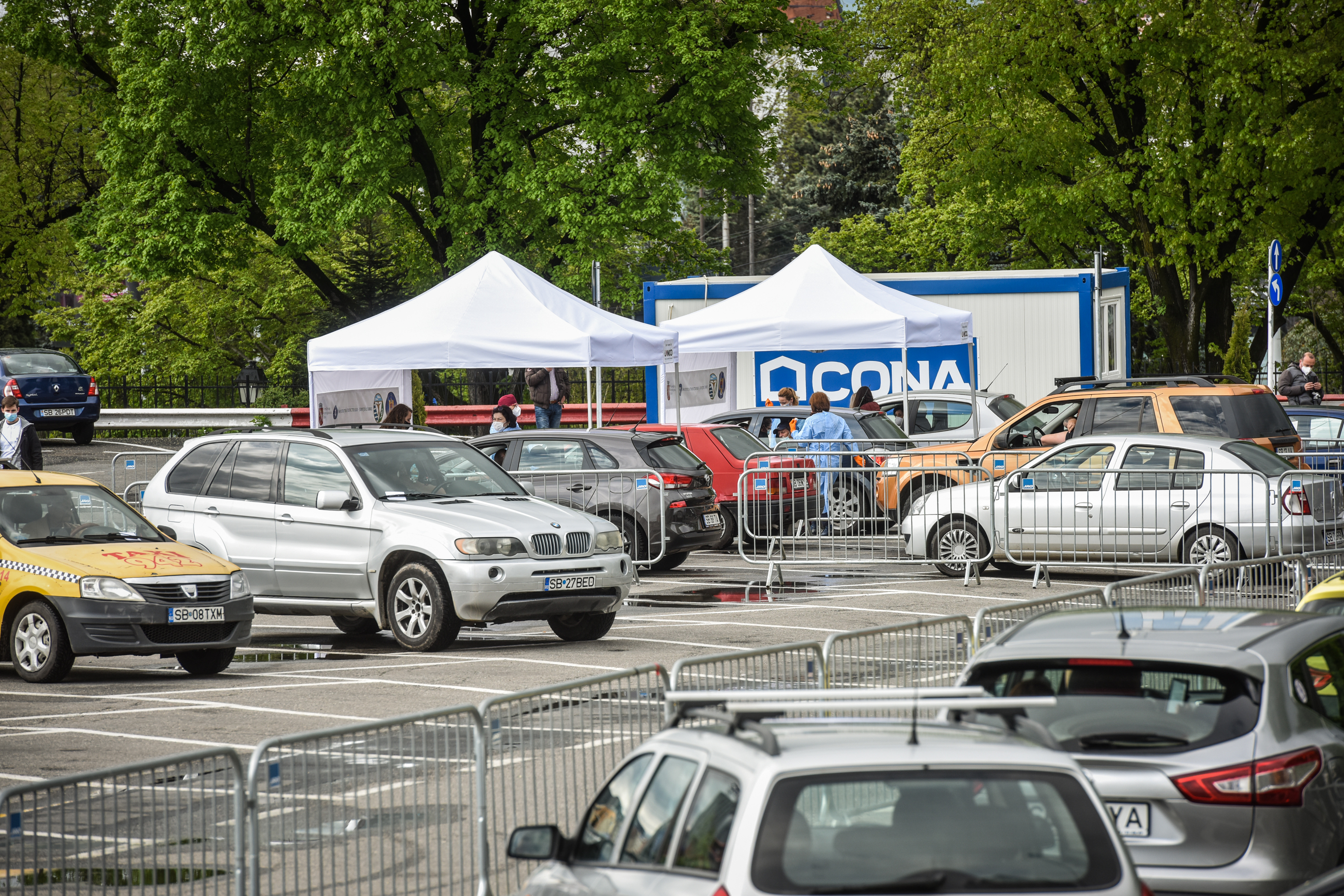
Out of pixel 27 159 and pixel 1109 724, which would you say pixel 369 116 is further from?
pixel 1109 724

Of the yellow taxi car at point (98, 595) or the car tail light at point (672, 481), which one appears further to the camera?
the car tail light at point (672, 481)

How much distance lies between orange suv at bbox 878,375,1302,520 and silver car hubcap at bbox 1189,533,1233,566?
2.12 meters

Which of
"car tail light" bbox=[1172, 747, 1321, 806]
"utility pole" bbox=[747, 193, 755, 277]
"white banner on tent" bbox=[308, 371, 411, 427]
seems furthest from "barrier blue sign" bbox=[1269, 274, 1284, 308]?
A: "utility pole" bbox=[747, 193, 755, 277]

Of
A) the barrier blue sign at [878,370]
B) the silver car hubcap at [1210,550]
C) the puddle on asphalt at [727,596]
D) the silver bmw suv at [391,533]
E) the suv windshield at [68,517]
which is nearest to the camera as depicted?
the suv windshield at [68,517]

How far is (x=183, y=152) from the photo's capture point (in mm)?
32094

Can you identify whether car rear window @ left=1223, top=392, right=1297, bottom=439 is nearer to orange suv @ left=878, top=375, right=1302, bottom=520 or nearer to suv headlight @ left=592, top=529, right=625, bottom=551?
orange suv @ left=878, top=375, right=1302, bottom=520

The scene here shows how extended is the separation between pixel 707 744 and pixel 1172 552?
39.0 feet

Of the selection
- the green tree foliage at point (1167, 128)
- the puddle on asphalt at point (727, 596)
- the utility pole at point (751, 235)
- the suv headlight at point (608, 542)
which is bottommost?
the puddle on asphalt at point (727, 596)

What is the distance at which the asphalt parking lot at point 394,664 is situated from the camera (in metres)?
9.23

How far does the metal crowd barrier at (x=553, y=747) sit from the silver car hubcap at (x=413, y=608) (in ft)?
19.8

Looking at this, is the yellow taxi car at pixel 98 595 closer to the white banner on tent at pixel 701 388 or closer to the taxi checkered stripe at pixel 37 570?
the taxi checkered stripe at pixel 37 570

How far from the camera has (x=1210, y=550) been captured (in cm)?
1461

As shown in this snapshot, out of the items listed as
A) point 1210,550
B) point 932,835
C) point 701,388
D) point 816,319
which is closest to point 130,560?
point 932,835

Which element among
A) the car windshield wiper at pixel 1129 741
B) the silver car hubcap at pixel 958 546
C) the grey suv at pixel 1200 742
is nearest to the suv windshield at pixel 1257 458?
the silver car hubcap at pixel 958 546
